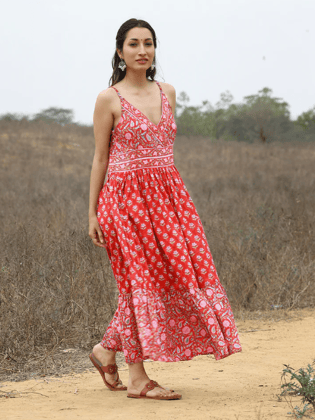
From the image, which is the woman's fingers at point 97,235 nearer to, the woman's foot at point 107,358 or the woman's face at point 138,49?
the woman's foot at point 107,358

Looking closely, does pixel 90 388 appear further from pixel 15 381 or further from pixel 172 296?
pixel 172 296

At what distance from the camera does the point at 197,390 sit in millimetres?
3426

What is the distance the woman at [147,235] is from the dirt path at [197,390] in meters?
0.21

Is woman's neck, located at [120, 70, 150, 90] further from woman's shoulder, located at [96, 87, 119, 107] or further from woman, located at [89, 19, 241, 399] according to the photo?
woman's shoulder, located at [96, 87, 119, 107]

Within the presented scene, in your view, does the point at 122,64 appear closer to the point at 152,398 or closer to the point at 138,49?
the point at 138,49

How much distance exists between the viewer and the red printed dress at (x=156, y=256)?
10.1ft

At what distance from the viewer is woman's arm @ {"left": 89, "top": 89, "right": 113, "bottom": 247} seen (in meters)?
3.21

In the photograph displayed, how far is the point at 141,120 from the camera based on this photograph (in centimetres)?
319

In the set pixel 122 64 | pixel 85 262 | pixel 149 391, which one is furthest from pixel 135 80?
pixel 85 262

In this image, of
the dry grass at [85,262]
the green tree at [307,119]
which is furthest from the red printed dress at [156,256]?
the green tree at [307,119]

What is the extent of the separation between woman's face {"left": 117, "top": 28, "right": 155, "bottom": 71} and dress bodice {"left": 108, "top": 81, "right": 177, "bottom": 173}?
20 cm

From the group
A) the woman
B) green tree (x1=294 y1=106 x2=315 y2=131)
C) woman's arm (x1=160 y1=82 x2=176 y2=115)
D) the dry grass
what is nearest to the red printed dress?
the woman

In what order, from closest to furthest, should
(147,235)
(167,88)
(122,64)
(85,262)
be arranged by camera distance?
(147,235), (122,64), (167,88), (85,262)

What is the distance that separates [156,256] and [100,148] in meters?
0.71
